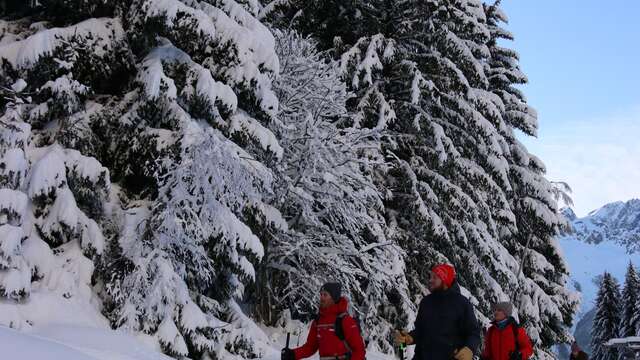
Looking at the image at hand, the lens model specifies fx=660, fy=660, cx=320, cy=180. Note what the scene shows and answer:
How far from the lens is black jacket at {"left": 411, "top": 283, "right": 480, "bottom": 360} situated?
228 inches

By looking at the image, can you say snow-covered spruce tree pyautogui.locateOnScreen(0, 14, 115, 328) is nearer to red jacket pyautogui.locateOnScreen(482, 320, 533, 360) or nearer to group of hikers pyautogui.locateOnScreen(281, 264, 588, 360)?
group of hikers pyautogui.locateOnScreen(281, 264, 588, 360)

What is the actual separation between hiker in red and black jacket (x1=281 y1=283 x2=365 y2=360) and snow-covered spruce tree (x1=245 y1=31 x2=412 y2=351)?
24.3ft

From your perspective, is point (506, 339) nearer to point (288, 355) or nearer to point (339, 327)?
point (339, 327)

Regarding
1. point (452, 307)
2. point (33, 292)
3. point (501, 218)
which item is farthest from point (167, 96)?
point (501, 218)

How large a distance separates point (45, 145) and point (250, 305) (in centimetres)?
676

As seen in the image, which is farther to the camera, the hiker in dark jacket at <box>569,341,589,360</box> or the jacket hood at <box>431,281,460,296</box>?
the hiker in dark jacket at <box>569,341,589,360</box>

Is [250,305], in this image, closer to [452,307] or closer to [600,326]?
[452,307]

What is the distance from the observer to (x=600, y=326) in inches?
2215

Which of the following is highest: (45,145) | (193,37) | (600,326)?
(193,37)

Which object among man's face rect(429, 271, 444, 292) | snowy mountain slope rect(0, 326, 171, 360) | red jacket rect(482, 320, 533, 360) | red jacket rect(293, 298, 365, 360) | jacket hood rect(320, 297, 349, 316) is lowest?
snowy mountain slope rect(0, 326, 171, 360)

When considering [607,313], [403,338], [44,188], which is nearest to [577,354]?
[403,338]

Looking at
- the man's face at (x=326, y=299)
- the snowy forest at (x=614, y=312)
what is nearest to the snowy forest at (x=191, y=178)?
the man's face at (x=326, y=299)

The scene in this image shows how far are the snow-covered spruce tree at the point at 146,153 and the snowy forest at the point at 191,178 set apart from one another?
28mm

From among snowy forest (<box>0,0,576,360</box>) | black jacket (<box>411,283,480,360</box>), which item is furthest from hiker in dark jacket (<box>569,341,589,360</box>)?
black jacket (<box>411,283,480,360</box>)
